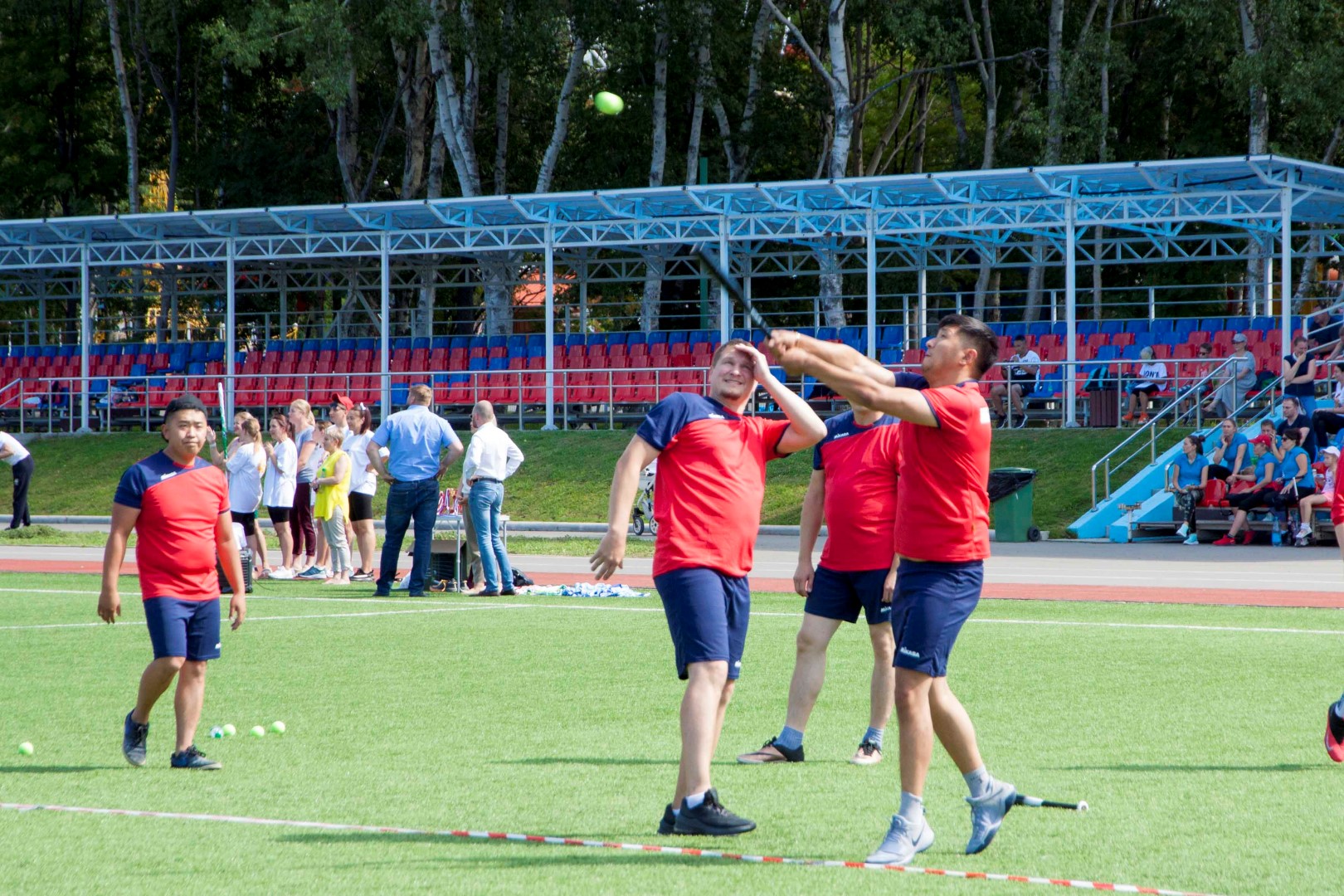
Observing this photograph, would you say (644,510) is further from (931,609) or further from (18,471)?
(931,609)

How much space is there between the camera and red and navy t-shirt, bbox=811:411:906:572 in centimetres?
771

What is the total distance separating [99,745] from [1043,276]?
3851cm

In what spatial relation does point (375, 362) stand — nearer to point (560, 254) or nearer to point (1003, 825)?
point (560, 254)

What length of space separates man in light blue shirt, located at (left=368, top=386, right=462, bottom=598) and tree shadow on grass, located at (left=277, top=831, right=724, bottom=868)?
9796mm

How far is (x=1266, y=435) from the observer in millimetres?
22609

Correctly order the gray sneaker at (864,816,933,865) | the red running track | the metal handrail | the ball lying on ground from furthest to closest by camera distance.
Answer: the metal handrail < the red running track < the ball lying on ground < the gray sneaker at (864,816,933,865)

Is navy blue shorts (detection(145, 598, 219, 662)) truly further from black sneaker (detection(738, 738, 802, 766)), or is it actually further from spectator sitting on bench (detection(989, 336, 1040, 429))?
spectator sitting on bench (detection(989, 336, 1040, 429))

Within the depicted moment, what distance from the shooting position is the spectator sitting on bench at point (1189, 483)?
75.9ft

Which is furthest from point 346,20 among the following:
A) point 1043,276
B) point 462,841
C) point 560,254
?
point 462,841

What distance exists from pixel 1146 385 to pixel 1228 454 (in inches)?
209

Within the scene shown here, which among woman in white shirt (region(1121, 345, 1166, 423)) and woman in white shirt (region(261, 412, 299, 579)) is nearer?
woman in white shirt (region(261, 412, 299, 579))

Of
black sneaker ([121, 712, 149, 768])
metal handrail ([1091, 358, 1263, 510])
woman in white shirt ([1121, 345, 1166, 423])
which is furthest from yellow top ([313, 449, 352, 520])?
woman in white shirt ([1121, 345, 1166, 423])

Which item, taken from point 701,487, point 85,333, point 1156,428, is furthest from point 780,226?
point 701,487

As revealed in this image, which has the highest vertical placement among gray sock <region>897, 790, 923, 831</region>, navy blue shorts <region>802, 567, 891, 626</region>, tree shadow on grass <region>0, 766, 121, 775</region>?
navy blue shorts <region>802, 567, 891, 626</region>
